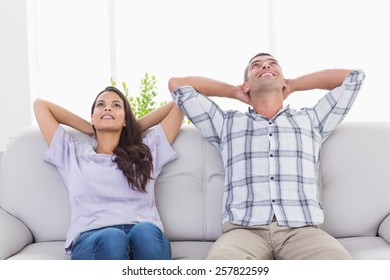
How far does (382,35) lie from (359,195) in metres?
2.68

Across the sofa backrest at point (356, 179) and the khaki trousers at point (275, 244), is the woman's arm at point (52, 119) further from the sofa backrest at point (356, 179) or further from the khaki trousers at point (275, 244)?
the sofa backrest at point (356, 179)

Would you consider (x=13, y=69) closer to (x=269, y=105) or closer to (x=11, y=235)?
(x=11, y=235)

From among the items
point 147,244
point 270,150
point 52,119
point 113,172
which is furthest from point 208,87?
point 147,244

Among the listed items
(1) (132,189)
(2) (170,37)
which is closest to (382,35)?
(2) (170,37)

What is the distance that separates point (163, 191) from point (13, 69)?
8.54 ft

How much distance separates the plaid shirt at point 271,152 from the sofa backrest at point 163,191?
115mm

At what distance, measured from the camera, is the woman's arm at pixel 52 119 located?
212 cm

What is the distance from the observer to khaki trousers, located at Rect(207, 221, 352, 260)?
1647mm

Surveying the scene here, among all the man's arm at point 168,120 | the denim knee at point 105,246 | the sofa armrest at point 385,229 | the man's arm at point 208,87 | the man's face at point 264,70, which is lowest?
the sofa armrest at point 385,229

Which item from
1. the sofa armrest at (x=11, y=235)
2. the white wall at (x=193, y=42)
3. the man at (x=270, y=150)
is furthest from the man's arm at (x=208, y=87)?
the white wall at (x=193, y=42)

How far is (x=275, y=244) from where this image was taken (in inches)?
71.6

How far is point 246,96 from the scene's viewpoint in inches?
87.3
